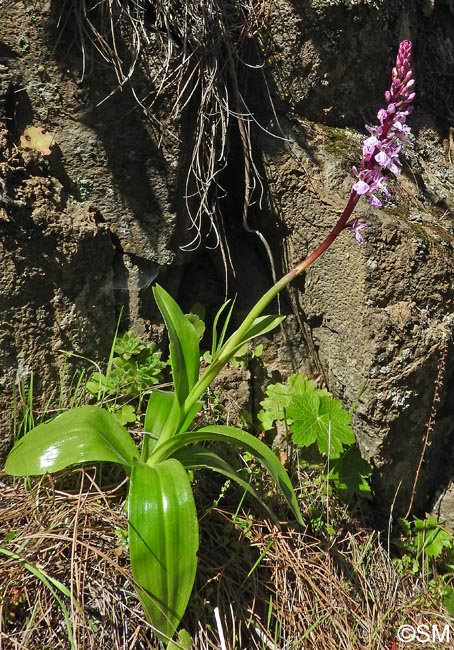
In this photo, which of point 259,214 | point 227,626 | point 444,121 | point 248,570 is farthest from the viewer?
point 444,121

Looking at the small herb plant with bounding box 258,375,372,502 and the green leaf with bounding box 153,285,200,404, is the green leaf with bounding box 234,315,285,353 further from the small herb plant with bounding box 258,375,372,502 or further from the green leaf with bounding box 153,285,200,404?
the small herb plant with bounding box 258,375,372,502

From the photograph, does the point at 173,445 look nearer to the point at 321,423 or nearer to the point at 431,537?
the point at 321,423

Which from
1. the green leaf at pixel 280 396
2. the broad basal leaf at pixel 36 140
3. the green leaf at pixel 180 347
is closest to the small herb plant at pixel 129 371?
the green leaf at pixel 180 347

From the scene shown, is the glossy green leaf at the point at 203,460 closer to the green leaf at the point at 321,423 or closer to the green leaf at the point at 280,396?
the green leaf at the point at 321,423

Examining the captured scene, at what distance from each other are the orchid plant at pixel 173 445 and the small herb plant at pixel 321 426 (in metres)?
0.34

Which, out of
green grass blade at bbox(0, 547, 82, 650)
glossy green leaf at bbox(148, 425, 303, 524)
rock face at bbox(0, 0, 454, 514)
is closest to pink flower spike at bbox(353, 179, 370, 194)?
rock face at bbox(0, 0, 454, 514)

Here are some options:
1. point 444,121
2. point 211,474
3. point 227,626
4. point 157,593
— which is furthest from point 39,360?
point 444,121

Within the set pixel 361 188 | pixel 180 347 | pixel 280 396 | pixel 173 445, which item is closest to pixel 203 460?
pixel 173 445

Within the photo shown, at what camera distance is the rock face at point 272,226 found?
2.13 metres

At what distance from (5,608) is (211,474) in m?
0.75

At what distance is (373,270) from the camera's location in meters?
2.26

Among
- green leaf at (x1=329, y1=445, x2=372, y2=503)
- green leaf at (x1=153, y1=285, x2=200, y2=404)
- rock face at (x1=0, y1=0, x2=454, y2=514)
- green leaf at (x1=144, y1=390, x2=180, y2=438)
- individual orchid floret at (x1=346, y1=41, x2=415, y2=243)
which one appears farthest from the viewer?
green leaf at (x1=329, y1=445, x2=372, y2=503)

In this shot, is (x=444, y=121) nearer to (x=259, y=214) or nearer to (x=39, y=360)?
(x=259, y=214)

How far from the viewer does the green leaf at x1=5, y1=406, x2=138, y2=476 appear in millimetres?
1786
